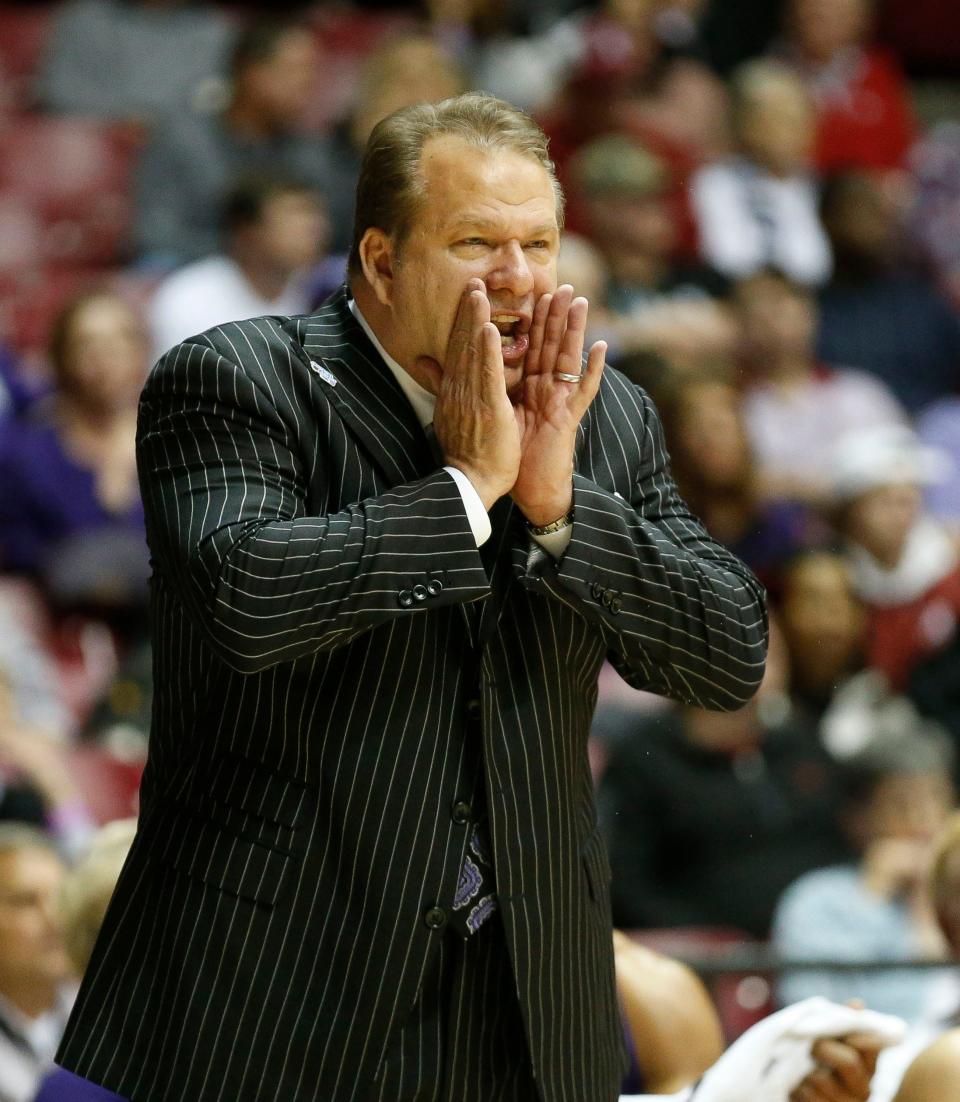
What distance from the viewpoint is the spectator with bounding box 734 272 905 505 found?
215 inches

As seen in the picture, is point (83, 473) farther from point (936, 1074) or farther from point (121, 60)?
point (936, 1074)

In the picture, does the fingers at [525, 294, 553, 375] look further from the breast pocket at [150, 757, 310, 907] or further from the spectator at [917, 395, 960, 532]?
the spectator at [917, 395, 960, 532]

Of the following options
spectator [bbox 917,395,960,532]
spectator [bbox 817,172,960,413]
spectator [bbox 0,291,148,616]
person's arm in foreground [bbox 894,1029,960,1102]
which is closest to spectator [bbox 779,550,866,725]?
spectator [bbox 917,395,960,532]

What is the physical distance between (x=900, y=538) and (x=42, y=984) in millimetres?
2904

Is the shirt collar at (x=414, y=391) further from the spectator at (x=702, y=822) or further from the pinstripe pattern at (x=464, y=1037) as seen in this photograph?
the spectator at (x=702, y=822)

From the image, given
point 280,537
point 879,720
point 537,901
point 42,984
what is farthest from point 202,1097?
point 879,720

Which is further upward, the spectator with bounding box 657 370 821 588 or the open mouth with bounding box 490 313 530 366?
the open mouth with bounding box 490 313 530 366

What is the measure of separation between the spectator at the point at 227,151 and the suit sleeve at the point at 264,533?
12.8ft

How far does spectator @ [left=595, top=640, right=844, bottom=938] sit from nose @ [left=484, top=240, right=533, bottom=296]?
2481 mm

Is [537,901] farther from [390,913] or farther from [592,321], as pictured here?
[592,321]

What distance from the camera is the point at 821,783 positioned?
4508 mm

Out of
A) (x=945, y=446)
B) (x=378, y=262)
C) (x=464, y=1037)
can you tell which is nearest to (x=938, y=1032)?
(x=464, y=1037)

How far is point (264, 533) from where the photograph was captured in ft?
5.54

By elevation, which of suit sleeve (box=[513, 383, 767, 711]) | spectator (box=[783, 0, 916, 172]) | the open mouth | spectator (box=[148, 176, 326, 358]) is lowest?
suit sleeve (box=[513, 383, 767, 711])
